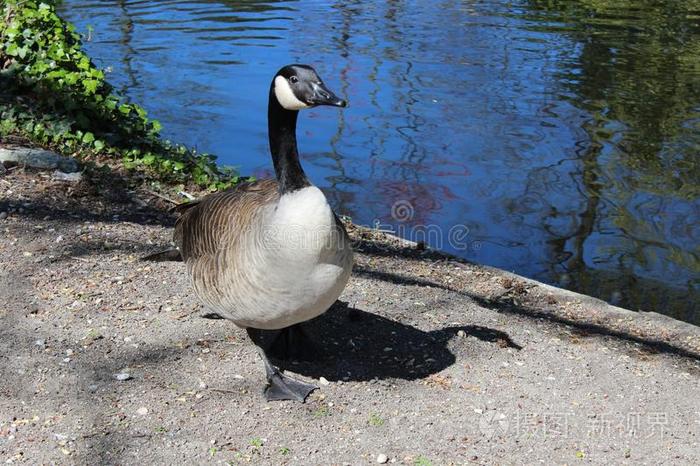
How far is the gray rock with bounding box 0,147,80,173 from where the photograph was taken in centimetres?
597

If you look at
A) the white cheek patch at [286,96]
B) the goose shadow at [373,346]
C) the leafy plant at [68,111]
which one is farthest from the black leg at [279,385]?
the leafy plant at [68,111]

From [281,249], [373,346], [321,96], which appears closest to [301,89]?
[321,96]

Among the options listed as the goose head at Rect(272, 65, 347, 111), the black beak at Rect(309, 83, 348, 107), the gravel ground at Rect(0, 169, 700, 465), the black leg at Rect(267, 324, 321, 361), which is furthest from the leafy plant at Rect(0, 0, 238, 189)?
the black beak at Rect(309, 83, 348, 107)

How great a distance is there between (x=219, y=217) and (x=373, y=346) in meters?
1.08

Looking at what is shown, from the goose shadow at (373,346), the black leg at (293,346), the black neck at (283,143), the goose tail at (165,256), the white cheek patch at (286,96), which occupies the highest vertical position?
the white cheek patch at (286,96)

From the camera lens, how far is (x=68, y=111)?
6578mm

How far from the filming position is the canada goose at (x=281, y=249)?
11.1ft

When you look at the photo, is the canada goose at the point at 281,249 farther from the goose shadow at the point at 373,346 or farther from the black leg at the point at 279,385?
the goose shadow at the point at 373,346

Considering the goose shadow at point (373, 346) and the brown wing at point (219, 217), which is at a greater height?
the brown wing at point (219, 217)

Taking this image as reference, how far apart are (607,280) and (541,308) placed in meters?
1.37

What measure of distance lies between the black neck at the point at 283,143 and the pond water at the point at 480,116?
3163 mm

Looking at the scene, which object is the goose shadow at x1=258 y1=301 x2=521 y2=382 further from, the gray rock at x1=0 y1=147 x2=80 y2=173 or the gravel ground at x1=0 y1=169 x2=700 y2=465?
the gray rock at x1=0 y1=147 x2=80 y2=173

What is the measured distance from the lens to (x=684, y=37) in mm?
12977

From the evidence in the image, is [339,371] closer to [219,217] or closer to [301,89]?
[219,217]
